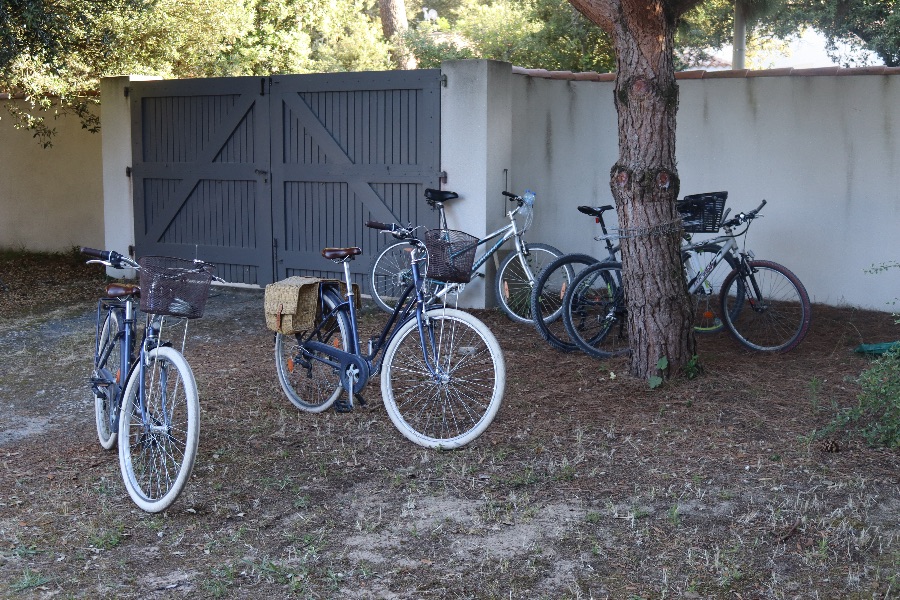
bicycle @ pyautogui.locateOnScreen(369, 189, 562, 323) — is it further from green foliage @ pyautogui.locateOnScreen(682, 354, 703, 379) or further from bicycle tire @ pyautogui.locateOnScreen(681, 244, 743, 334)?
green foliage @ pyautogui.locateOnScreen(682, 354, 703, 379)

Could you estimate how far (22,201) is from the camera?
12.6m

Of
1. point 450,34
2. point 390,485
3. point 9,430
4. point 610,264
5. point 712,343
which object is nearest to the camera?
point 390,485

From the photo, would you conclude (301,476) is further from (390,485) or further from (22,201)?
(22,201)

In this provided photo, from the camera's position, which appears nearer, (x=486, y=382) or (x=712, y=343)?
(x=486, y=382)

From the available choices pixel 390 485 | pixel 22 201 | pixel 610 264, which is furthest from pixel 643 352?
pixel 22 201

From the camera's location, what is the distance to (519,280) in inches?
315

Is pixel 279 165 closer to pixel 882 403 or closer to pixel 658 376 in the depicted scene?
pixel 658 376

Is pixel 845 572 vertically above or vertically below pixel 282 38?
below

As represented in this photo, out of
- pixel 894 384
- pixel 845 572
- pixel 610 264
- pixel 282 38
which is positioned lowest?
pixel 845 572

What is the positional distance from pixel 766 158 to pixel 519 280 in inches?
94.3

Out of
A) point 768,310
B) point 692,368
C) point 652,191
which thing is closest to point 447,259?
point 652,191

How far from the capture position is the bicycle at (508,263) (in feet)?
25.6

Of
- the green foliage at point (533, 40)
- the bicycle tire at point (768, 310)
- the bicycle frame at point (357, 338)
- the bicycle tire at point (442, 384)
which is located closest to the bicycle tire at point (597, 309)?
the bicycle tire at point (768, 310)

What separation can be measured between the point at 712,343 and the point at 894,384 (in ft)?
7.46
